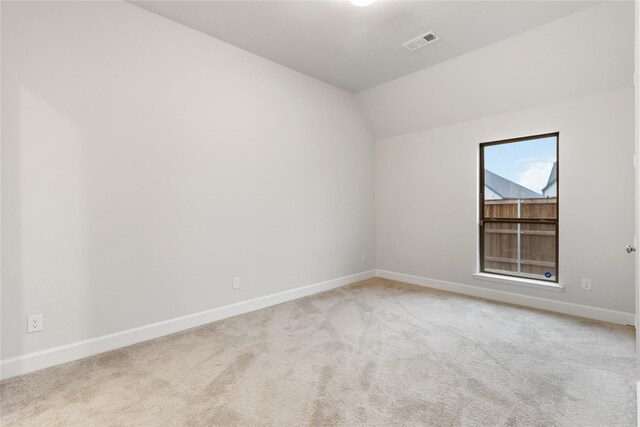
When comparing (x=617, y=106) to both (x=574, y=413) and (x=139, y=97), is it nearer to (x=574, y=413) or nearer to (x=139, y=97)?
(x=574, y=413)

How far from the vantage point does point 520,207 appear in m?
3.86

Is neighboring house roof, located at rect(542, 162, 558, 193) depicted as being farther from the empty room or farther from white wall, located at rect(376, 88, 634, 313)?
white wall, located at rect(376, 88, 634, 313)

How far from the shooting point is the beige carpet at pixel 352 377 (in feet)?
5.60

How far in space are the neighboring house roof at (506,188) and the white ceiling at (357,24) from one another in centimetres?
163

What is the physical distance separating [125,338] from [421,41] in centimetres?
389

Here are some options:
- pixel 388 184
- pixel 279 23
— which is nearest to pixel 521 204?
pixel 388 184

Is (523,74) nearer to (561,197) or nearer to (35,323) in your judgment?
(561,197)

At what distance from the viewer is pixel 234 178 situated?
333cm

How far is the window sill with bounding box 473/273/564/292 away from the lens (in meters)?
3.43

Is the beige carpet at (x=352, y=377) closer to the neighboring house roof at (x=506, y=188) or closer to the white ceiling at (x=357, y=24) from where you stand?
the neighboring house roof at (x=506, y=188)

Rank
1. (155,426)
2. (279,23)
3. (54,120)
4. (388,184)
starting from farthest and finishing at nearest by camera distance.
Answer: (388,184), (279,23), (54,120), (155,426)

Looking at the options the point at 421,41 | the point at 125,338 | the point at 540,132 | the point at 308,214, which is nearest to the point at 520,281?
the point at 540,132

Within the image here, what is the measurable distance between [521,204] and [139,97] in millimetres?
4340

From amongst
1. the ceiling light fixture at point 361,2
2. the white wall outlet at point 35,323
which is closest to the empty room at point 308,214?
the white wall outlet at point 35,323
